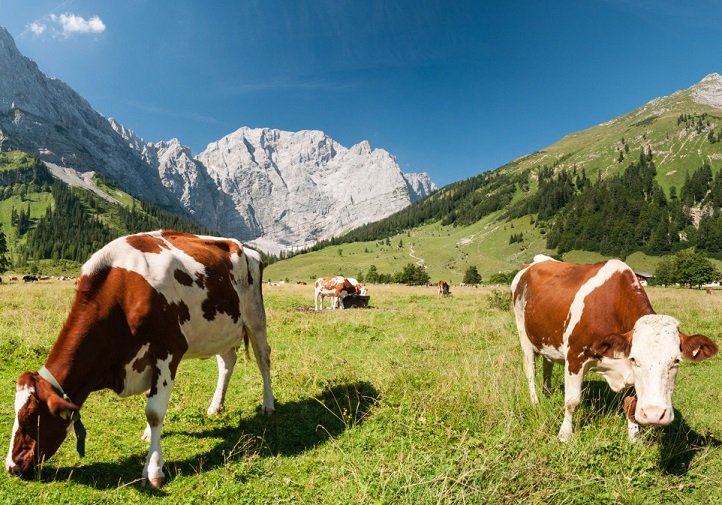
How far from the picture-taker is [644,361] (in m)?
4.88

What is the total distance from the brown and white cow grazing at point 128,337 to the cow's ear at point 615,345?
221 inches

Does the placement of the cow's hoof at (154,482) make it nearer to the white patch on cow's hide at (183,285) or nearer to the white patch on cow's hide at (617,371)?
the white patch on cow's hide at (183,285)

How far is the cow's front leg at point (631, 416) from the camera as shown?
18.0 ft

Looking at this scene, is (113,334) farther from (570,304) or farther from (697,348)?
(697,348)

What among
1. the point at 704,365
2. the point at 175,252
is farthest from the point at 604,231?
the point at 175,252

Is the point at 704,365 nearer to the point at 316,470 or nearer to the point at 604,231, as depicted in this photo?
the point at 316,470

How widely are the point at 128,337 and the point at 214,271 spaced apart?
182cm

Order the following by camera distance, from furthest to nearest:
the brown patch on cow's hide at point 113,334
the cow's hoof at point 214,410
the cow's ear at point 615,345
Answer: the cow's hoof at point 214,410
the cow's ear at point 615,345
the brown patch on cow's hide at point 113,334

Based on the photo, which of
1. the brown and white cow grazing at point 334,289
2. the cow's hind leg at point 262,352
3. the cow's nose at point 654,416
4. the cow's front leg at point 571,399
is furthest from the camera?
the brown and white cow grazing at point 334,289

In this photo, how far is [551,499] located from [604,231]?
209024 millimetres

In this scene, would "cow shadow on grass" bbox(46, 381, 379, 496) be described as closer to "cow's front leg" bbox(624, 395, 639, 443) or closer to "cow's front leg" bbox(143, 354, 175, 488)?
"cow's front leg" bbox(143, 354, 175, 488)

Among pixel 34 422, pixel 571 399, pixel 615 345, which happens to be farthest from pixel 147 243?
pixel 571 399

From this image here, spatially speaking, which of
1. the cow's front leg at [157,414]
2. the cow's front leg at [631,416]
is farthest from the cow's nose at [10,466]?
Answer: the cow's front leg at [631,416]

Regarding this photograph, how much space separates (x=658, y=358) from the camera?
15.8 feet
